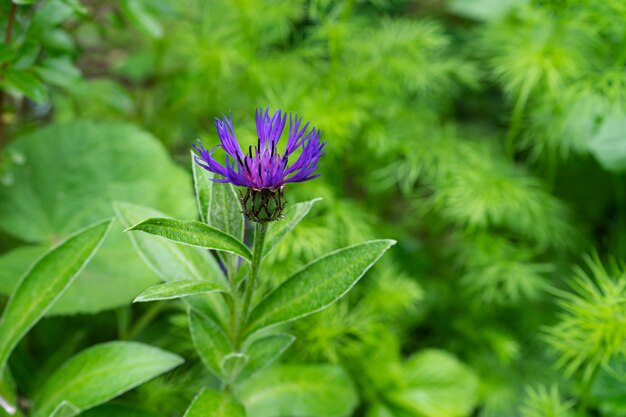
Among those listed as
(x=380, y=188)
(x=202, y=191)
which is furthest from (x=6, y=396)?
(x=380, y=188)

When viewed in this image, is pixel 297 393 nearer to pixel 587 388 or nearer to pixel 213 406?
pixel 213 406

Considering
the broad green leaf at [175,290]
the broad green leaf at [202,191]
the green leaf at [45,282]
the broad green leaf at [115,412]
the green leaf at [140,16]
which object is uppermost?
the green leaf at [140,16]

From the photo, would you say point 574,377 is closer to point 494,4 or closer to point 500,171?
point 500,171

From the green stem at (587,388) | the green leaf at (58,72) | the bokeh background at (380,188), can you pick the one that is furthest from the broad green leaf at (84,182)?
the green stem at (587,388)

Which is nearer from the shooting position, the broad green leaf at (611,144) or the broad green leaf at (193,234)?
the broad green leaf at (193,234)

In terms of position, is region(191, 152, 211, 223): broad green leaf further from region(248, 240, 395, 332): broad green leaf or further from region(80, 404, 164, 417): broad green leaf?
region(80, 404, 164, 417): broad green leaf

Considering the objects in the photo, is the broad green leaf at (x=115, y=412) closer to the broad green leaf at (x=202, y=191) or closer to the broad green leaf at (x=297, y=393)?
the broad green leaf at (x=297, y=393)

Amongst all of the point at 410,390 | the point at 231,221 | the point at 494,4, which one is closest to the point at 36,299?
the point at 231,221

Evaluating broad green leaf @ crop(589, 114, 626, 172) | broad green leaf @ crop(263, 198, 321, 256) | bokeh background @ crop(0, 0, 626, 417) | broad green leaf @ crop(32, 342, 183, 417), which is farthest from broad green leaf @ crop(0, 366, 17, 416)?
broad green leaf @ crop(589, 114, 626, 172)
